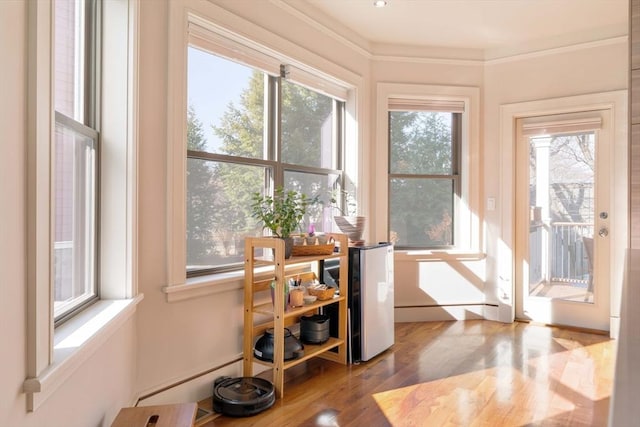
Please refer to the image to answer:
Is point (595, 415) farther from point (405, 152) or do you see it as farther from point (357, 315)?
point (405, 152)

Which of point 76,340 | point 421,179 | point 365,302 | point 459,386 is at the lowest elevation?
point 459,386

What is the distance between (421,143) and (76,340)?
3501mm

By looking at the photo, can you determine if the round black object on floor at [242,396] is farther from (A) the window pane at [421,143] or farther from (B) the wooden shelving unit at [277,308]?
(A) the window pane at [421,143]

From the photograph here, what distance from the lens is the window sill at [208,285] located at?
7.53ft

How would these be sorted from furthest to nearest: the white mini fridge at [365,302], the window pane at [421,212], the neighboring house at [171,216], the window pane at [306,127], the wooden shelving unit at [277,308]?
the window pane at [421,212] → the window pane at [306,127] → the white mini fridge at [365,302] → the wooden shelving unit at [277,308] → the neighboring house at [171,216]

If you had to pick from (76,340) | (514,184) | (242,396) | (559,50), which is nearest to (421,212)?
(514,184)

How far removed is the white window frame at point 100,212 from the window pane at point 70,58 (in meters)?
0.13

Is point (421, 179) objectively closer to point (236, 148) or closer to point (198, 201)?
point (236, 148)

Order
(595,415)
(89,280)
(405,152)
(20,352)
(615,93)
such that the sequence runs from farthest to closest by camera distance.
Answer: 1. (405,152)
2. (615,93)
3. (595,415)
4. (89,280)
5. (20,352)

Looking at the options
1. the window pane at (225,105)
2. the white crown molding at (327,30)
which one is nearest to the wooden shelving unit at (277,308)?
the window pane at (225,105)

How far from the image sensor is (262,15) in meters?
2.87

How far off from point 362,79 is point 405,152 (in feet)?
2.67

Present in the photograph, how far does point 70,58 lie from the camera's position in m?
1.70

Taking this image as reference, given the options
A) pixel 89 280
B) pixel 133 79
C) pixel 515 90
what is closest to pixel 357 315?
pixel 89 280
